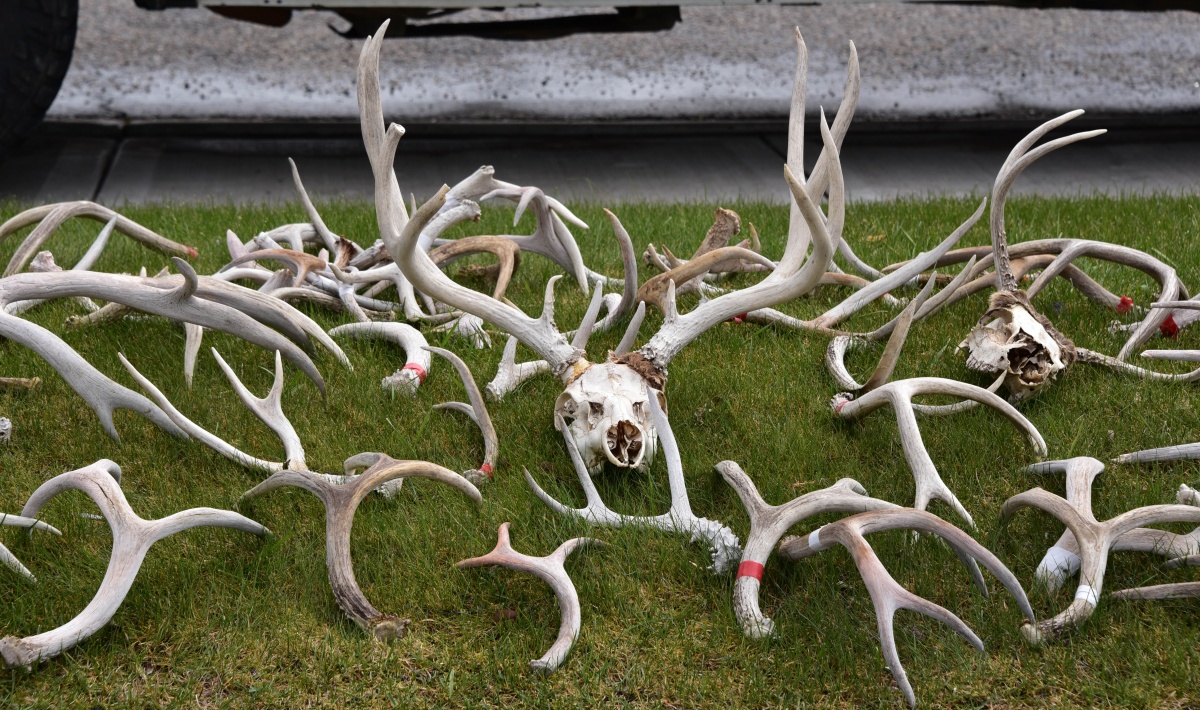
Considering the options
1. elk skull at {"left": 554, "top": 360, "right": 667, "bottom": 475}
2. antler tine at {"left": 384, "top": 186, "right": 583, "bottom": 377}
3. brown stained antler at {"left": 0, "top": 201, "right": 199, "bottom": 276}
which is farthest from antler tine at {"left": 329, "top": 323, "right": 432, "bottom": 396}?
brown stained antler at {"left": 0, "top": 201, "right": 199, "bottom": 276}

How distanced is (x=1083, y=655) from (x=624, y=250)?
55.1 inches

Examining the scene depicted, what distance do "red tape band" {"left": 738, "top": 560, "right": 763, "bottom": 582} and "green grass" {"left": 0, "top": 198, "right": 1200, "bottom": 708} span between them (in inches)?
3.4

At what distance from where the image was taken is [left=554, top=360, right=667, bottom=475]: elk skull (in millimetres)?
2416

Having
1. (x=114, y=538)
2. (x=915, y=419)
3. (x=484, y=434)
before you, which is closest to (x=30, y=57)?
(x=484, y=434)

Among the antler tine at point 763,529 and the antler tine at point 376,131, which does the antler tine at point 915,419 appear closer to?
the antler tine at point 763,529

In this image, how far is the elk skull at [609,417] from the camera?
7.93 feet

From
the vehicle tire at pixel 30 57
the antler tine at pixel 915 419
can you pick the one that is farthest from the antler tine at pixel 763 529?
the vehicle tire at pixel 30 57

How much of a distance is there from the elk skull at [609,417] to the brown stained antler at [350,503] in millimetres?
284

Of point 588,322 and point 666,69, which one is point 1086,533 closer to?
point 588,322

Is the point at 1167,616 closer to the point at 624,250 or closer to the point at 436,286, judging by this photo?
the point at 624,250

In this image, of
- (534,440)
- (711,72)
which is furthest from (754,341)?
(711,72)

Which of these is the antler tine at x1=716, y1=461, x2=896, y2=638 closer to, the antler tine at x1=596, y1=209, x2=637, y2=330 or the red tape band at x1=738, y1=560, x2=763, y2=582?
the red tape band at x1=738, y1=560, x2=763, y2=582

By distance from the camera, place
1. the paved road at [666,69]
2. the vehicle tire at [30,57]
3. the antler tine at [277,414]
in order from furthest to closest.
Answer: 1. the paved road at [666,69]
2. the vehicle tire at [30,57]
3. the antler tine at [277,414]

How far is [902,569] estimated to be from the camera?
7.28 ft
